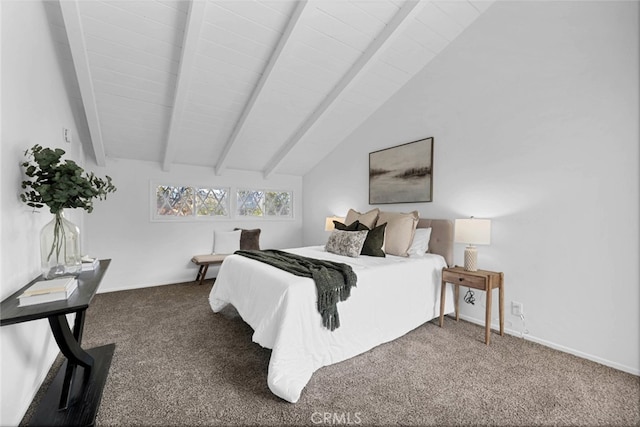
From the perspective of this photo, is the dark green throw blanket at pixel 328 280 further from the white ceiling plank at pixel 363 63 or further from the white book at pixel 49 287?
the white ceiling plank at pixel 363 63

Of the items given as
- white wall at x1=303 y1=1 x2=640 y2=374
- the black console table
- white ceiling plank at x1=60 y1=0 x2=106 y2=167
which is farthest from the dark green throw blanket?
white ceiling plank at x1=60 y1=0 x2=106 y2=167

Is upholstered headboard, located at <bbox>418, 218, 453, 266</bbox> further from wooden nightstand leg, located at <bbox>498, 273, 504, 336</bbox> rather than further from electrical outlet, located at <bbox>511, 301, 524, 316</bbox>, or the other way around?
electrical outlet, located at <bbox>511, 301, 524, 316</bbox>

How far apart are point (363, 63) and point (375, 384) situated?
292 cm

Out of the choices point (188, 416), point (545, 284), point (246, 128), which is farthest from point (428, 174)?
point (188, 416)

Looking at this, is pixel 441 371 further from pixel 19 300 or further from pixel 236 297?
pixel 19 300

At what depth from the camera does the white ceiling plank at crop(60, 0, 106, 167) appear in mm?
1980

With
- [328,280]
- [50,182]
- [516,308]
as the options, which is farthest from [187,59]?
[516,308]

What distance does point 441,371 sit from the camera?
1933 millimetres

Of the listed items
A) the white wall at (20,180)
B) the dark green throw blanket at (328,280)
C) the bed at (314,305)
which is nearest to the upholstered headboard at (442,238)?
the bed at (314,305)

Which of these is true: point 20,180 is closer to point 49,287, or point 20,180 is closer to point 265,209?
point 49,287

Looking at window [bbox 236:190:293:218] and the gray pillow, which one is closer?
the gray pillow

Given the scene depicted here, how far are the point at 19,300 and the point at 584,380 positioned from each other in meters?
3.31

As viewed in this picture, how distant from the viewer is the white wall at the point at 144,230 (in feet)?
12.6

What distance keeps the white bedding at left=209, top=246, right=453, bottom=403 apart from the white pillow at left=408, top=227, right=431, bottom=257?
4.0 inches
